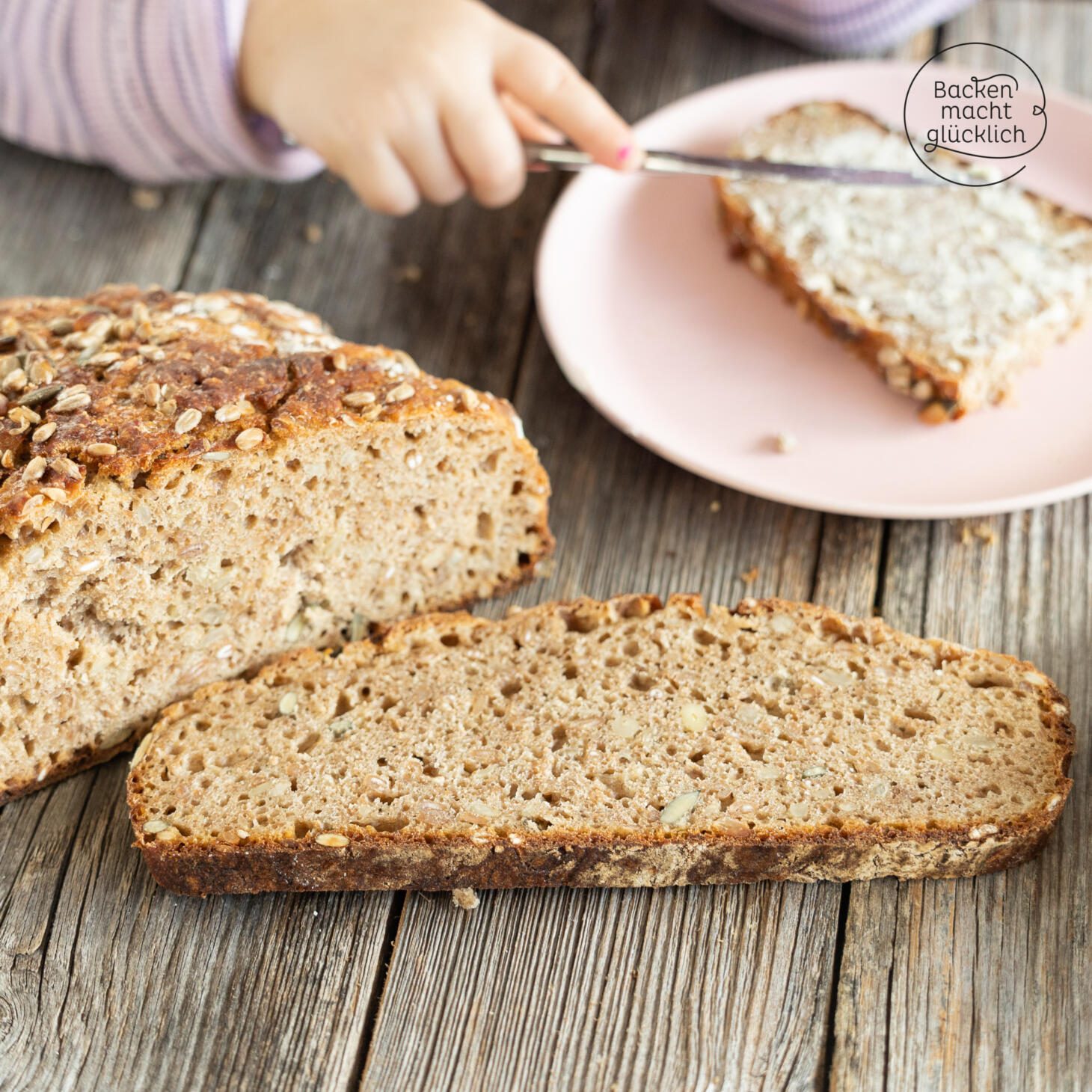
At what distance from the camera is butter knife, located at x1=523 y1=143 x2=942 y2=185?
9.49ft

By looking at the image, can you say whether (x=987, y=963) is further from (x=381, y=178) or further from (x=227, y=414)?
(x=381, y=178)

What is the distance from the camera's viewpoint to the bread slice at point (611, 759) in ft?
6.76

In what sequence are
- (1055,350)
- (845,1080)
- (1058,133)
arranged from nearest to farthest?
(845,1080) < (1055,350) < (1058,133)

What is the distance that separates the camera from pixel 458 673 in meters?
2.31

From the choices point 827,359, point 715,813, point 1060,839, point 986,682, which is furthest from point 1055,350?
point 715,813

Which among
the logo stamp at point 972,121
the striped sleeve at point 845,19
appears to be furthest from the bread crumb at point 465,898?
the striped sleeve at point 845,19

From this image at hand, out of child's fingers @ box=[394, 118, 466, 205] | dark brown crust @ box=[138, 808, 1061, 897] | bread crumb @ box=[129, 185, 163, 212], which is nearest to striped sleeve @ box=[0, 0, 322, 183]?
bread crumb @ box=[129, 185, 163, 212]

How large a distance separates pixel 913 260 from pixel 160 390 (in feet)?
5.64

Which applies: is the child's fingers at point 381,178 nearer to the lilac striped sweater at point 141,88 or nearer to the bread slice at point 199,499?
the lilac striped sweater at point 141,88

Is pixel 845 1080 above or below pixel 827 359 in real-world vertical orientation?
below

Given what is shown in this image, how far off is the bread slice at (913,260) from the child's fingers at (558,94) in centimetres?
32

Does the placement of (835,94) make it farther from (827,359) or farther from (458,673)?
(458,673)

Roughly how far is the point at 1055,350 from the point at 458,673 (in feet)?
5.30

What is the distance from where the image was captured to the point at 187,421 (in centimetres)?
213
